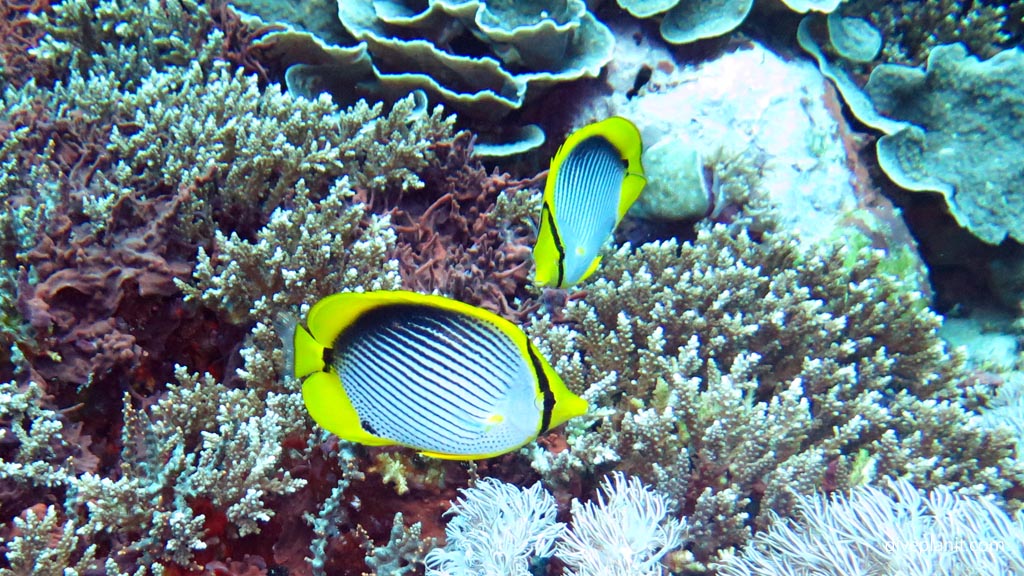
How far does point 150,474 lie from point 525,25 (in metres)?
3.13

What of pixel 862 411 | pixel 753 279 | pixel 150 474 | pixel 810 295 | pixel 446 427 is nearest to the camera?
pixel 446 427

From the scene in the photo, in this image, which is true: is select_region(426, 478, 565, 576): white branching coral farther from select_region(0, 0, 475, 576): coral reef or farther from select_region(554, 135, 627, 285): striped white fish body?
select_region(554, 135, 627, 285): striped white fish body

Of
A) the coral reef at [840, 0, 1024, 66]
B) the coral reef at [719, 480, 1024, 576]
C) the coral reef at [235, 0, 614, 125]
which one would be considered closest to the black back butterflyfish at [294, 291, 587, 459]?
the coral reef at [719, 480, 1024, 576]

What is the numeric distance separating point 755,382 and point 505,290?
1248 mm

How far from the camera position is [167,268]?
2484mm

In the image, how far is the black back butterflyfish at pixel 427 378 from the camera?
1368mm

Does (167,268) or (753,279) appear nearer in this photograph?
(167,268)

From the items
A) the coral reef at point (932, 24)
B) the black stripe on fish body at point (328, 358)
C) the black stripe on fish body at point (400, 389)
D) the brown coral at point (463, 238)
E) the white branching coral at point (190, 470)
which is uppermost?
the coral reef at point (932, 24)

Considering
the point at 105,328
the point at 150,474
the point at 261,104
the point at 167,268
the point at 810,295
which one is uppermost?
the point at 261,104

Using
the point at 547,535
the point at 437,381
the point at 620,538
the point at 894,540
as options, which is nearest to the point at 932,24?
the point at 894,540

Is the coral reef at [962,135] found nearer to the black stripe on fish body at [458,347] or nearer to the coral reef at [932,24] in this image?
the coral reef at [932,24]

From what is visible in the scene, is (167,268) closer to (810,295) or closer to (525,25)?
(525,25)

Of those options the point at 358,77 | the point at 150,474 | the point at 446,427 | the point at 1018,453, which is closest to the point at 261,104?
the point at 358,77

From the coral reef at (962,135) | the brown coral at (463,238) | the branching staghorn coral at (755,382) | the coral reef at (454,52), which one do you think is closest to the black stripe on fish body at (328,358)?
the branching staghorn coral at (755,382)
